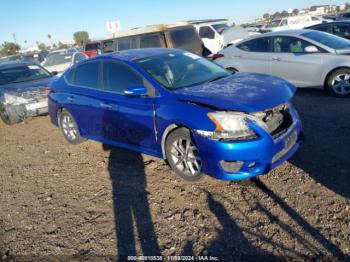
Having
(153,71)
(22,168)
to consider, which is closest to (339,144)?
(153,71)

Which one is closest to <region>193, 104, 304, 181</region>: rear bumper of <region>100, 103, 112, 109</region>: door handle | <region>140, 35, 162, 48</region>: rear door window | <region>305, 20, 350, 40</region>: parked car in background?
<region>100, 103, 112, 109</region>: door handle

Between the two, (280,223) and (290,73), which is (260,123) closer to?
(280,223)

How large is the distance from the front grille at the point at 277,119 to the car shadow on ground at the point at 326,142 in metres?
0.63

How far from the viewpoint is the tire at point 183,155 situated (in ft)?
13.4

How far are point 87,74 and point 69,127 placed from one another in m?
1.30

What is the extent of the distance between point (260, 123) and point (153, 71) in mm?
1707

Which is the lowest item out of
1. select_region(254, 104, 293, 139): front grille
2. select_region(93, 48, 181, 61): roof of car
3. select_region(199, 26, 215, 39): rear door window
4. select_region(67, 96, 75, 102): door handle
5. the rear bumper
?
the rear bumper

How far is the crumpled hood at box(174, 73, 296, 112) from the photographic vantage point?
3.71 m

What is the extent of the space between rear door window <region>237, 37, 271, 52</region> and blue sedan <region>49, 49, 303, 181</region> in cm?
369

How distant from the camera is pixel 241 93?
3957 millimetres

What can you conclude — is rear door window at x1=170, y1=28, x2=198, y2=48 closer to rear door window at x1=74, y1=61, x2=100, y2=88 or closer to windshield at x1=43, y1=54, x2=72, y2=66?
windshield at x1=43, y1=54, x2=72, y2=66

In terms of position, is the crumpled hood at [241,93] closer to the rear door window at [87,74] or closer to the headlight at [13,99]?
the rear door window at [87,74]

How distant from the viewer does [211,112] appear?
377 centimetres

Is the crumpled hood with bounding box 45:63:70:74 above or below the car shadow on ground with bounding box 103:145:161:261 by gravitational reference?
above
